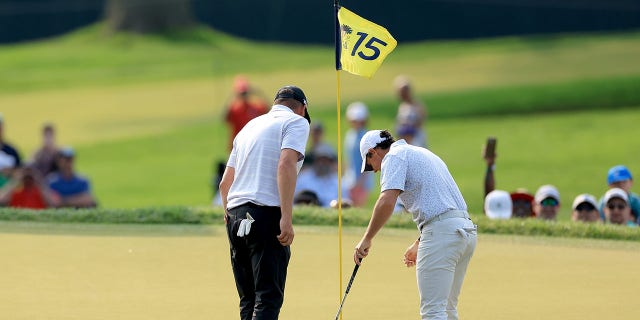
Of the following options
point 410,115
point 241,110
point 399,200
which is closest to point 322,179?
point 241,110

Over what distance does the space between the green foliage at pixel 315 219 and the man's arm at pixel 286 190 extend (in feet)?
14.2

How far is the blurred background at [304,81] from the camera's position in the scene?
24.2 m

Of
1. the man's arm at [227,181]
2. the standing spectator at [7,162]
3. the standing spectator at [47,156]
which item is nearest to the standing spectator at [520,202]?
the man's arm at [227,181]

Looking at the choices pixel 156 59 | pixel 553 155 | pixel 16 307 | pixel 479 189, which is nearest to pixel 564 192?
pixel 479 189

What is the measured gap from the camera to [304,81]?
30.9 metres

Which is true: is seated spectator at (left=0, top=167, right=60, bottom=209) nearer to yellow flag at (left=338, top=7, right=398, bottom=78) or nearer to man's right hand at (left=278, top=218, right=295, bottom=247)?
yellow flag at (left=338, top=7, right=398, bottom=78)

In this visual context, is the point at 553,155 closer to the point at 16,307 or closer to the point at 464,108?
the point at 464,108

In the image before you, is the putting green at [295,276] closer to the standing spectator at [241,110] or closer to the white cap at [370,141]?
the white cap at [370,141]

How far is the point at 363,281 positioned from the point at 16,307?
8.04 feet

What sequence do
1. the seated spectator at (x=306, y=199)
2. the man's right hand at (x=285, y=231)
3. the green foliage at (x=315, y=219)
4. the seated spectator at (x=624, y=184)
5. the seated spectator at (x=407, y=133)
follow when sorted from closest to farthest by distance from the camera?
1. the man's right hand at (x=285, y=231)
2. the green foliage at (x=315, y=219)
3. the seated spectator at (x=624, y=184)
4. the seated spectator at (x=306, y=199)
5. the seated spectator at (x=407, y=133)

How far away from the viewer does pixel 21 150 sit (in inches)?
998

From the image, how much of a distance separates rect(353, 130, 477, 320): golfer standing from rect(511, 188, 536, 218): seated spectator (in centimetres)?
543

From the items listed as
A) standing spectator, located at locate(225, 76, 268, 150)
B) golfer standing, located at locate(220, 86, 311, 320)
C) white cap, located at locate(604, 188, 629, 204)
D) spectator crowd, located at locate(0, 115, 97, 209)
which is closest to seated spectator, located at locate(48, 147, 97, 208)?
spectator crowd, located at locate(0, 115, 97, 209)

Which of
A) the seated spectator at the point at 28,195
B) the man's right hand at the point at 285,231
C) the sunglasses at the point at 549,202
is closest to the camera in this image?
the man's right hand at the point at 285,231
